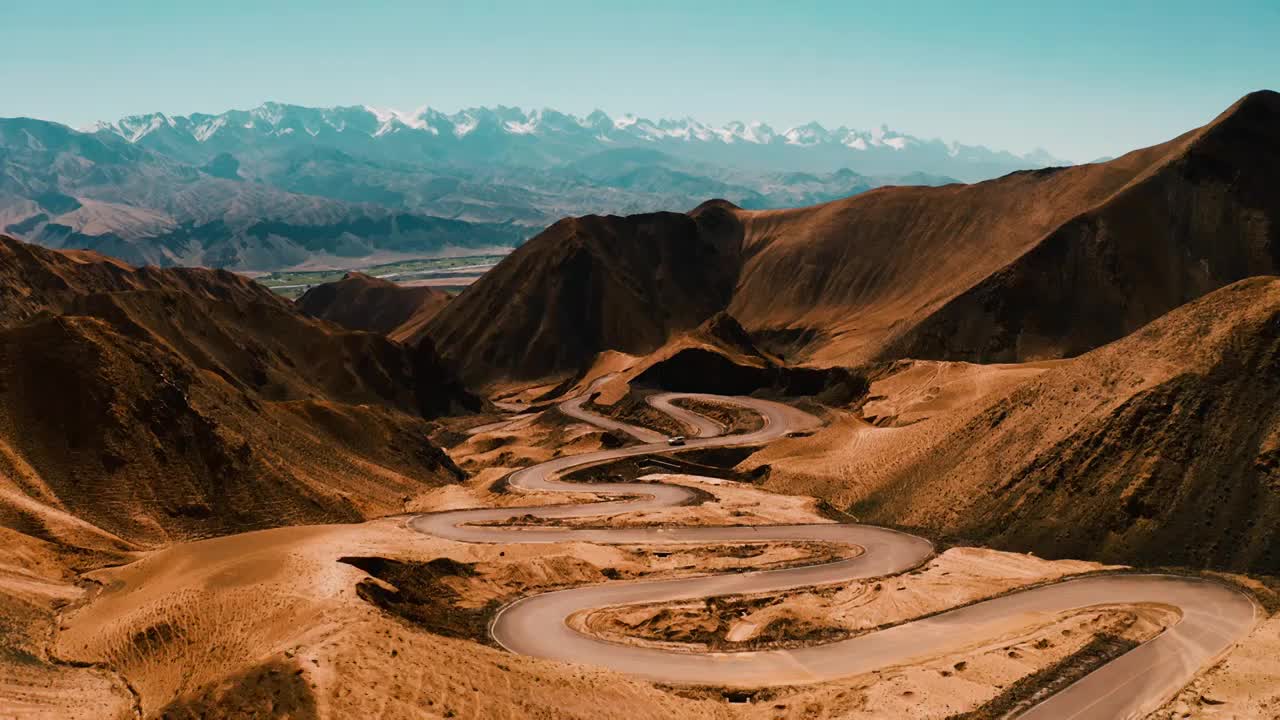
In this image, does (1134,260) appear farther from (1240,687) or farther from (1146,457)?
(1240,687)

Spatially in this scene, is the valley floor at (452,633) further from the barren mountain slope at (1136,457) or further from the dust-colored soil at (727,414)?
the dust-colored soil at (727,414)

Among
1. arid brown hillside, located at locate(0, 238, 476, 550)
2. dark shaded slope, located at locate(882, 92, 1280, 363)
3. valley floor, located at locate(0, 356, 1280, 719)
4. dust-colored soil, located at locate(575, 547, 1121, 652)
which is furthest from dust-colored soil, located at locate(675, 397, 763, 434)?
dark shaded slope, located at locate(882, 92, 1280, 363)

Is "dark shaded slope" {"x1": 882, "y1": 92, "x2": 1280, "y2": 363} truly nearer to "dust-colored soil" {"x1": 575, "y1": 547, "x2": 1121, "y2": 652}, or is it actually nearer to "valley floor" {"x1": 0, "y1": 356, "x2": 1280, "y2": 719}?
"dust-colored soil" {"x1": 575, "y1": 547, "x2": 1121, "y2": 652}

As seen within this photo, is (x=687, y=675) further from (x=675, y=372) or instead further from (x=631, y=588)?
(x=675, y=372)

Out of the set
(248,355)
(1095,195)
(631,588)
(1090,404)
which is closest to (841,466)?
(1090,404)

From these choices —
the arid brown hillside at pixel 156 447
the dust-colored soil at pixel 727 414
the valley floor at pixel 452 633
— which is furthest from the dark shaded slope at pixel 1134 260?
the valley floor at pixel 452 633
